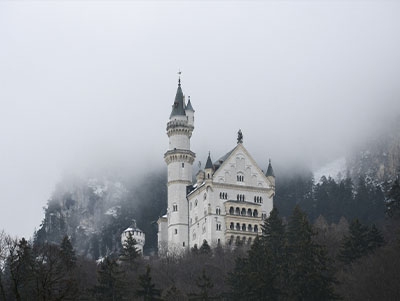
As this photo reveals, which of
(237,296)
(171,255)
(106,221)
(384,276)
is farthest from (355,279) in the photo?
(106,221)

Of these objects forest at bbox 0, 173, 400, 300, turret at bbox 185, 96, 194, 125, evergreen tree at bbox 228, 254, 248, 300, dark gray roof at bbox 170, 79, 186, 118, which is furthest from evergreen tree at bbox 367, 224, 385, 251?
turret at bbox 185, 96, 194, 125

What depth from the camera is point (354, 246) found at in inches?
3108

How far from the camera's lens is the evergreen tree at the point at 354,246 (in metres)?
78.2

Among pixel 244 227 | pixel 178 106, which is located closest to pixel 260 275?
pixel 244 227

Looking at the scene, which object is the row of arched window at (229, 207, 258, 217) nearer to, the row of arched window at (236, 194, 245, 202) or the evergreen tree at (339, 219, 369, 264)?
the row of arched window at (236, 194, 245, 202)

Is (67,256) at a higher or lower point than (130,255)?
lower

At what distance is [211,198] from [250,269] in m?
46.8

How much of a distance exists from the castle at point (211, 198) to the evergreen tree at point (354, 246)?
1207 inches

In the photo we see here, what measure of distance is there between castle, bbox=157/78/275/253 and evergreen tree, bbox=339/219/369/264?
101ft

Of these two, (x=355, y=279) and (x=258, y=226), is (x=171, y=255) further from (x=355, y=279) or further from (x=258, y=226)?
(x=355, y=279)

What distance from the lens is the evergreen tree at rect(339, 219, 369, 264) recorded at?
7825 centimetres

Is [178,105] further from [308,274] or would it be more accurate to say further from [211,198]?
[308,274]

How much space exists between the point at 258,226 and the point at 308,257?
1972 inches

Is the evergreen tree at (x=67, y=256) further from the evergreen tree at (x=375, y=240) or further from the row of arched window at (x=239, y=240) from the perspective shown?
the row of arched window at (x=239, y=240)
